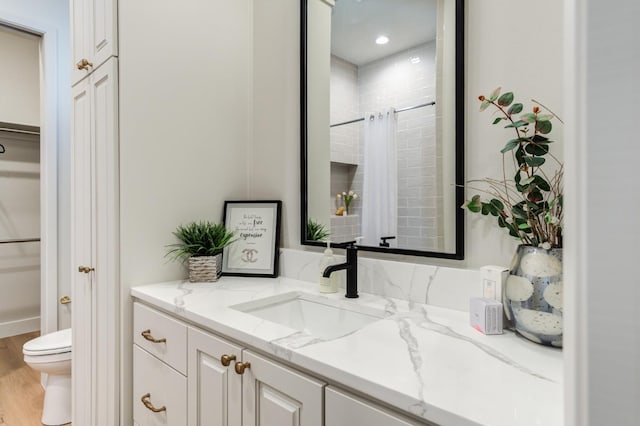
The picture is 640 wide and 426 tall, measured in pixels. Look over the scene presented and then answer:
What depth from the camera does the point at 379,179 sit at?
135 centimetres

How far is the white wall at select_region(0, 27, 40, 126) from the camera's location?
3.36 metres

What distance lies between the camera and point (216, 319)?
3.34 ft

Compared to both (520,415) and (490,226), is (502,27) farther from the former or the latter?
(520,415)

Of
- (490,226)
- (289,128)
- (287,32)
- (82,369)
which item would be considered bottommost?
(82,369)

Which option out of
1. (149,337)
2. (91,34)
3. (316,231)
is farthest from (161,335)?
(91,34)

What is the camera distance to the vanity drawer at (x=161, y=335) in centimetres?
115

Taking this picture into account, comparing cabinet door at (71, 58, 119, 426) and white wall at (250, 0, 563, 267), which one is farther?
cabinet door at (71, 58, 119, 426)

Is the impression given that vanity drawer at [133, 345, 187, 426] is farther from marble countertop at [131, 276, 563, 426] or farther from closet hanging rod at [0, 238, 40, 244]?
closet hanging rod at [0, 238, 40, 244]

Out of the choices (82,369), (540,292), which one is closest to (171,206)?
(82,369)

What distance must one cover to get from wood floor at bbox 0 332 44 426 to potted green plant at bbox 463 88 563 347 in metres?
2.51

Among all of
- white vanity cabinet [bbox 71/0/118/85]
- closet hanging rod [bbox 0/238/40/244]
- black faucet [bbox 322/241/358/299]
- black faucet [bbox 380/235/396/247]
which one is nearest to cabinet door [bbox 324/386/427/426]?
Answer: black faucet [bbox 322/241/358/299]

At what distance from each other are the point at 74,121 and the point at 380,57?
4.72 feet

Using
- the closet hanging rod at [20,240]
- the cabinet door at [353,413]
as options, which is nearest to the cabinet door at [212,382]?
the cabinet door at [353,413]

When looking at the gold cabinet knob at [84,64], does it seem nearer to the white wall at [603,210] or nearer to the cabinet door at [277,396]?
the cabinet door at [277,396]
